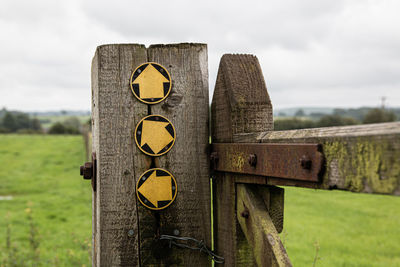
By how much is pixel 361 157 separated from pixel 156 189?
3.13 ft

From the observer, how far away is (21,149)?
21.7 m

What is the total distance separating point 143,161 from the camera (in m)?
1.74

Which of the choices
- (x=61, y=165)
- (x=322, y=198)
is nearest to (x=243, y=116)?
(x=322, y=198)

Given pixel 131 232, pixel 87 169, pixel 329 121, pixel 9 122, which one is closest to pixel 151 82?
pixel 87 169

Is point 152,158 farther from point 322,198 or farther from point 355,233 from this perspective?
point 322,198

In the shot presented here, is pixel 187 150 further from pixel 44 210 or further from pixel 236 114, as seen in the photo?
pixel 44 210

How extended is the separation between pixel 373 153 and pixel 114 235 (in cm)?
115

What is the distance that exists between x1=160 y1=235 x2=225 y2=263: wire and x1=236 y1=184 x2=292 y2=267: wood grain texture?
0.23 metres

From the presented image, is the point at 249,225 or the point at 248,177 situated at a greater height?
the point at 248,177

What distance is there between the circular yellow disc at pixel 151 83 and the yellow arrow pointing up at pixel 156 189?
334 mm

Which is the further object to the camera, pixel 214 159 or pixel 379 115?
pixel 379 115

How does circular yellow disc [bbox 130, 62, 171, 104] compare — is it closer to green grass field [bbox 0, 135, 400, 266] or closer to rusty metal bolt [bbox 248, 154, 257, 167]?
rusty metal bolt [bbox 248, 154, 257, 167]

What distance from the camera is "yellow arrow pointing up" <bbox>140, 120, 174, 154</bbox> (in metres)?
1.73

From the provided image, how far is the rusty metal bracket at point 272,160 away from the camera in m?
1.18
